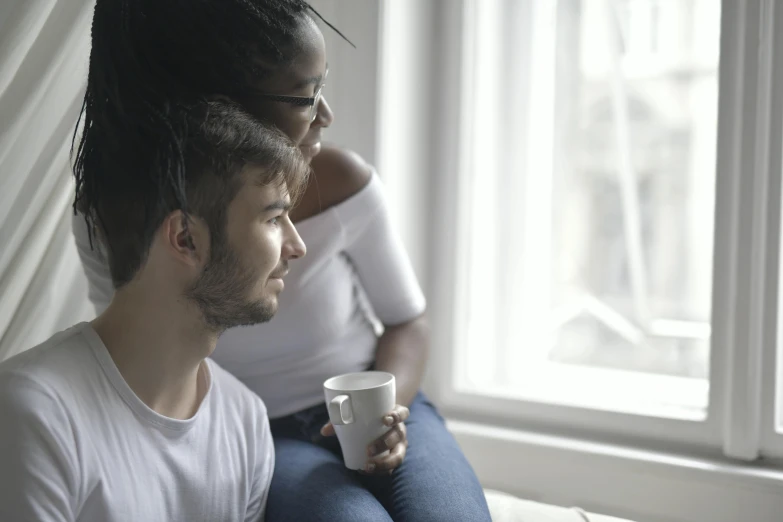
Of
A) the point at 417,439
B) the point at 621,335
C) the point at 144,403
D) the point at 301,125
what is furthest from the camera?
the point at 621,335

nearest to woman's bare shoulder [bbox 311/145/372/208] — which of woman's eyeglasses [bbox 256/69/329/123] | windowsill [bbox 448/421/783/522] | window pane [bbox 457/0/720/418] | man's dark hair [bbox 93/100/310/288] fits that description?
woman's eyeglasses [bbox 256/69/329/123]

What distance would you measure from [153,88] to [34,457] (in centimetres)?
43

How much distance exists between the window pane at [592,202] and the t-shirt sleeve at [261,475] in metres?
→ 0.78

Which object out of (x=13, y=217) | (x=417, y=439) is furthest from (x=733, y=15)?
(x=13, y=217)

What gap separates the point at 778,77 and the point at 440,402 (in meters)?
1.01

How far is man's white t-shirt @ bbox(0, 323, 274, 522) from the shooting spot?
69cm

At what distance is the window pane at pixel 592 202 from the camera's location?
5.15ft

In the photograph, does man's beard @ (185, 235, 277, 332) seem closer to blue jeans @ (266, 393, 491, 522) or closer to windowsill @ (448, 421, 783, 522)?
blue jeans @ (266, 393, 491, 522)

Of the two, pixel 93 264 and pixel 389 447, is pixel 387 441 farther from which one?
pixel 93 264

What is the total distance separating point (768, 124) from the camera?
1.32m

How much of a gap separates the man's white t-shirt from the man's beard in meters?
0.12

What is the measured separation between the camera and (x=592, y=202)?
66.1 inches

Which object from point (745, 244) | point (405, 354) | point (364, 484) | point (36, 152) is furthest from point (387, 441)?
point (745, 244)

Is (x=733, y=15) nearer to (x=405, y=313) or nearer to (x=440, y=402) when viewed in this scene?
(x=405, y=313)
